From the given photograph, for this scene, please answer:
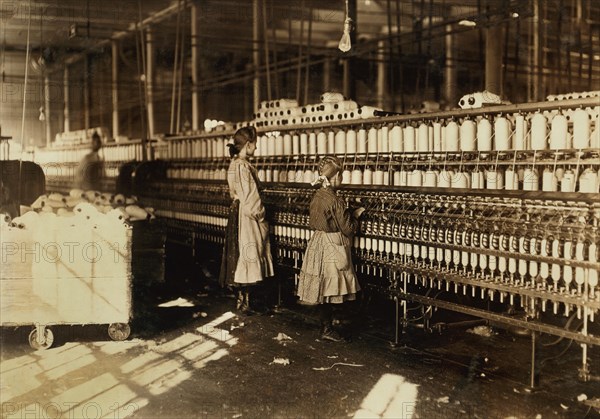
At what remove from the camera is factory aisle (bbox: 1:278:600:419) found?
4719 mm

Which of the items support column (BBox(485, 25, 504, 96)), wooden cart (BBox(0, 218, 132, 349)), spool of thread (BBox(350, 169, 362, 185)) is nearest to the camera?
wooden cart (BBox(0, 218, 132, 349))

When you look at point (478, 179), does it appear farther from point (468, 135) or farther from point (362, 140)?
point (362, 140)

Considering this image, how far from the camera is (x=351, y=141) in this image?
719 cm

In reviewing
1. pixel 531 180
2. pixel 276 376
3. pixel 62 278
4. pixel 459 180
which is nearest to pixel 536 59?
pixel 459 180

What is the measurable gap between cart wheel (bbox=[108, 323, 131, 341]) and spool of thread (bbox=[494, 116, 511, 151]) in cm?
408

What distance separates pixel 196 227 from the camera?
403 inches

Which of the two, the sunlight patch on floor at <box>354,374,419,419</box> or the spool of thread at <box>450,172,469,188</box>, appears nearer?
the sunlight patch on floor at <box>354,374,419,419</box>

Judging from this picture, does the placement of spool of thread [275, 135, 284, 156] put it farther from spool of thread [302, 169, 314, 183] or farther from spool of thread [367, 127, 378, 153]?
spool of thread [367, 127, 378, 153]

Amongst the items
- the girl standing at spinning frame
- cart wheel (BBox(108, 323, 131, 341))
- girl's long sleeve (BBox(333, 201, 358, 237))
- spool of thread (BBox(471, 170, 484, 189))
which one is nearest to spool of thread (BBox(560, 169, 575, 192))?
spool of thread (BBox(471, 170, 484, 189))

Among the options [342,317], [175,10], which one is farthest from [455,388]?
[175,10]

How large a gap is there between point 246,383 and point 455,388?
173cm

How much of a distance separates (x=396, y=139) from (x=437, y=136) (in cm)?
52

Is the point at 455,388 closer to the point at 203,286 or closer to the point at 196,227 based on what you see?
the point at 203,286

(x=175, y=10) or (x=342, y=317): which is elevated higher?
(x=175, y=10)
